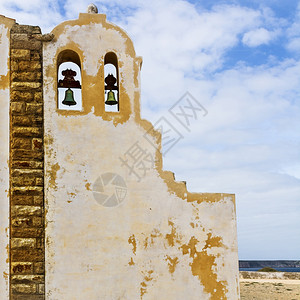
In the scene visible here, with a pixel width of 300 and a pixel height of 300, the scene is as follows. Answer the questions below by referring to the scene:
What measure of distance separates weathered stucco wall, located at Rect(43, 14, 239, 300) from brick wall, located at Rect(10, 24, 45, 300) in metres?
0.12

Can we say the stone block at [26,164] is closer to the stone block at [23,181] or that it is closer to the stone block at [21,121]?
the stone block at [23,181]

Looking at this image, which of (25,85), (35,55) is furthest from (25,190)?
(35,55)

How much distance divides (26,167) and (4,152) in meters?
0.40

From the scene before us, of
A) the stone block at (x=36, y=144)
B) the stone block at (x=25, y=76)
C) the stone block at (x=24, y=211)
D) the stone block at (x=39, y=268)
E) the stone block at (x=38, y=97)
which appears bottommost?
the stone block at (x=39, y=268)

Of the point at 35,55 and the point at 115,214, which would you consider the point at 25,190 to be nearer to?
the point at 115,214

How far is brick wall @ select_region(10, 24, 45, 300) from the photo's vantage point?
668 cm

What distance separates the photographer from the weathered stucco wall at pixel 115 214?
22.6ft

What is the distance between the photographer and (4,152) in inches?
275

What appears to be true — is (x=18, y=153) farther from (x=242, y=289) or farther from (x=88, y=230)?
(x=242, y=289)

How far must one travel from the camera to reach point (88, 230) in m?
6.96

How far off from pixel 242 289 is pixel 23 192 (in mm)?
14754

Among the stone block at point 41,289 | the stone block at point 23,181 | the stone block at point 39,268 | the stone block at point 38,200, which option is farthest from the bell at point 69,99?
the stone block at point 41,289

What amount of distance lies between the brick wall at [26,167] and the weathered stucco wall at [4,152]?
8 centimetres

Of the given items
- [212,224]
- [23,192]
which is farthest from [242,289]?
[23,192]
